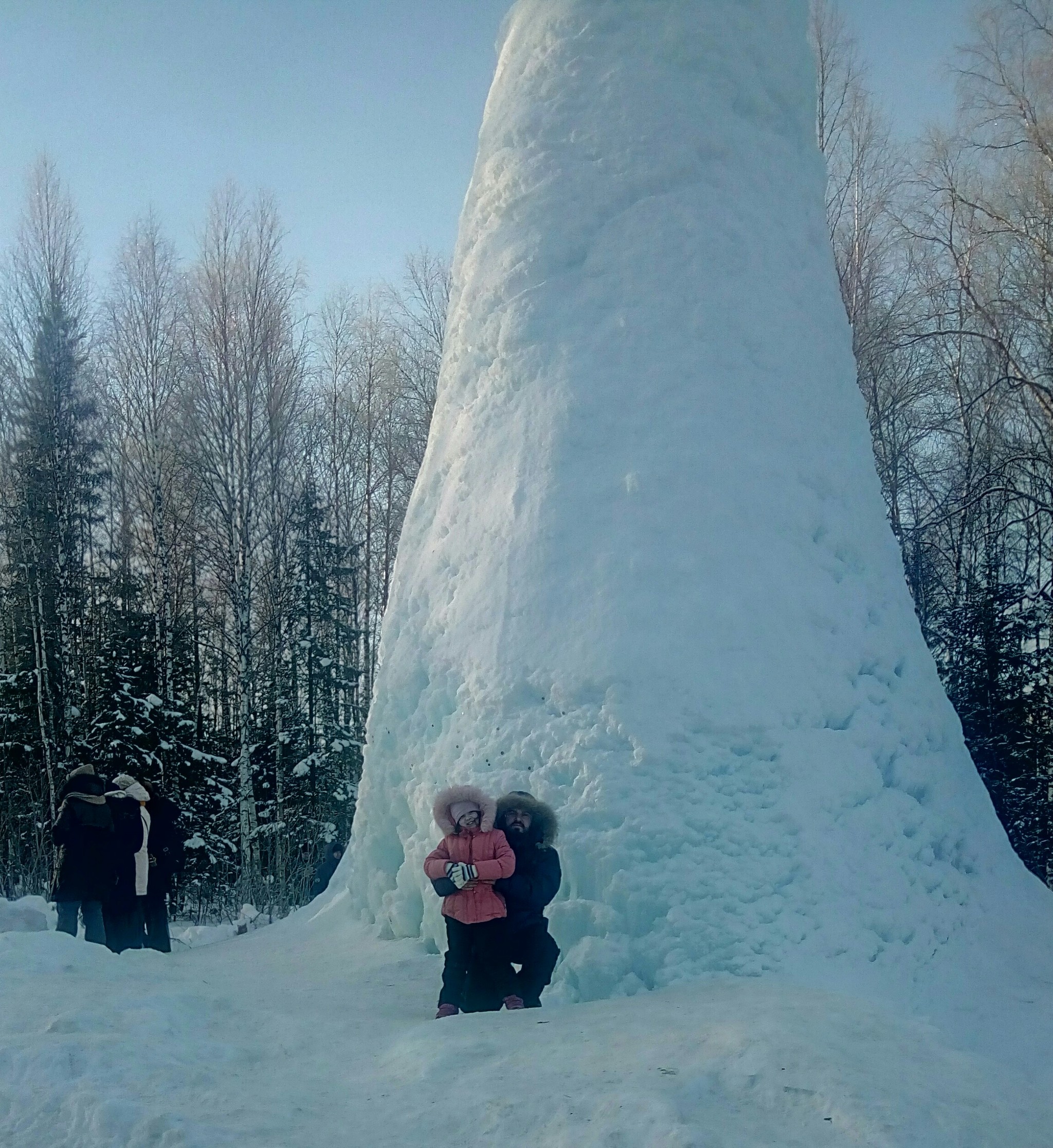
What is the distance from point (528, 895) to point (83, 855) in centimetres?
373

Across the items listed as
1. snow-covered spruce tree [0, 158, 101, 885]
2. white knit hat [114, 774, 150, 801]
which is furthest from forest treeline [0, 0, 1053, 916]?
Answer: white knit hat [114, 774, 150, 801]

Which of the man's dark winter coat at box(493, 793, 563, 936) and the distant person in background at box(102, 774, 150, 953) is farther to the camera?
the distant person in background at box(102, 774, 150, 953)

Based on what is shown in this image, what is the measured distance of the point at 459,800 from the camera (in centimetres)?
451

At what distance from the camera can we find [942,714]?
6180 millimetres

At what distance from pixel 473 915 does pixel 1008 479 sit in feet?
28.8

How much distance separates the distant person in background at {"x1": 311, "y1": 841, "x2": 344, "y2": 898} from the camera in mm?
14141

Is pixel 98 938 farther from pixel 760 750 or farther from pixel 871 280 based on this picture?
pixel 871 280

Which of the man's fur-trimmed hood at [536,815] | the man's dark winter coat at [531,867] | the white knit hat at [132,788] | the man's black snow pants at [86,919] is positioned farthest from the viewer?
the white knit hat at [132,788]

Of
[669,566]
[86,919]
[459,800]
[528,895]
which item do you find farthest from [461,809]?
[86,919]

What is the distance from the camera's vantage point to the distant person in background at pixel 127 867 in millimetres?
6676

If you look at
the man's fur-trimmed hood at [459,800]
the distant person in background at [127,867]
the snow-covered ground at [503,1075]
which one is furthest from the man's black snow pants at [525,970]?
the distant person in background at [127,867]

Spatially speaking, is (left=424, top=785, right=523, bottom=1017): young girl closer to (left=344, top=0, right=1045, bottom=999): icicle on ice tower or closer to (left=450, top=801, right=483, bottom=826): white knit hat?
(left=450, top=801, right=483, bottom=826): white knit hat

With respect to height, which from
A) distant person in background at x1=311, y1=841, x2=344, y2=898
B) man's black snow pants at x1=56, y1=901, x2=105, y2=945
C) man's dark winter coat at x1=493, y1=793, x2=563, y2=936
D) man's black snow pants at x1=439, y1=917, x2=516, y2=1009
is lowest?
distant person in background at x1=311, y1=841, x2=344, y2=898

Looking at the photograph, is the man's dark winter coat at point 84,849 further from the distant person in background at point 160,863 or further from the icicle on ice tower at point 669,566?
the icicle on ice tower at point 669,566
